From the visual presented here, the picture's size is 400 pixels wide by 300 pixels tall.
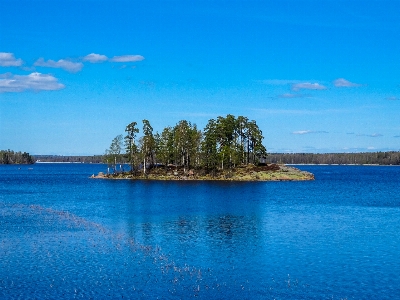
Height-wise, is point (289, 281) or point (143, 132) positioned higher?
point (143, 132)

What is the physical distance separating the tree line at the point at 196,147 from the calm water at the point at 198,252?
82981 millimetres

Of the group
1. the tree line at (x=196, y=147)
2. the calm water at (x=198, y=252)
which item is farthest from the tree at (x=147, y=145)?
the calm water at (x=198, y=252)

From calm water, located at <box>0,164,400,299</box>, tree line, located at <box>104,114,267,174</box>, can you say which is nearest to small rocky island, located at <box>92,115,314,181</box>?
tree line, located at <box>104,114,267,174</box>

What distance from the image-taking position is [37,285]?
36.8m

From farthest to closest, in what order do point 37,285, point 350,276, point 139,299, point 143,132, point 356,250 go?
point 143,132
point 356,250
point 350,276
point 37,285
point 139,299

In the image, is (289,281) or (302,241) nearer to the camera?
(289,281)

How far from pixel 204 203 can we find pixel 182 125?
284ft

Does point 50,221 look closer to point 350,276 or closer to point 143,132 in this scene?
point 350,276

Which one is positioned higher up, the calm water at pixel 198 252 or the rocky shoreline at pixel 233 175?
the rocky shoreline at pixel 233 175

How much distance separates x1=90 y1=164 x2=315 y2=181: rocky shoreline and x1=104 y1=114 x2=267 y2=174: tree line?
2.87 metres

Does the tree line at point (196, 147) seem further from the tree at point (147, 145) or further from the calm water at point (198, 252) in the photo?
the calm water at point (198, 252)

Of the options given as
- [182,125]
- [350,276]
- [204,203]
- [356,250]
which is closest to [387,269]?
[350,276]

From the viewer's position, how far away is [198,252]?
48219mm

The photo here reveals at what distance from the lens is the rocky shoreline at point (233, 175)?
166m
